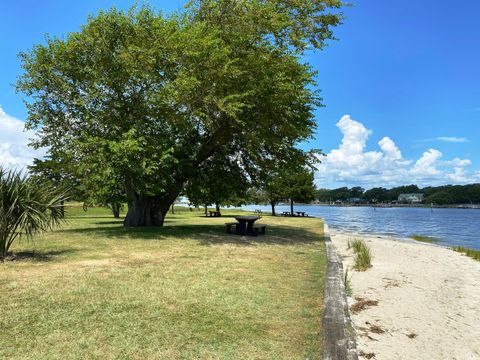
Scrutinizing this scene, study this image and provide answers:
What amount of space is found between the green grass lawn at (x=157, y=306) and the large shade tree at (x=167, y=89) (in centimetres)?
645

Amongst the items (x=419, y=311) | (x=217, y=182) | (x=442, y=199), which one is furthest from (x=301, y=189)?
(x=442, y=199)

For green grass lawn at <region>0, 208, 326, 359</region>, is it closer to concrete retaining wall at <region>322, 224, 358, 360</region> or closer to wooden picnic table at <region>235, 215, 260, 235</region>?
concrete retaining wall at <region>322, 224, 358, 360</region>

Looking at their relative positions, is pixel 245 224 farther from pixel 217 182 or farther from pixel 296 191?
pixel 296 191

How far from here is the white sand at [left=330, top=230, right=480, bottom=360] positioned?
507cm

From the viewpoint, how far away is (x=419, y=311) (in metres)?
6.98

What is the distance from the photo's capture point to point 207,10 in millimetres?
17766

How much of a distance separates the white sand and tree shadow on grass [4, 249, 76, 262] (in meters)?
7.28

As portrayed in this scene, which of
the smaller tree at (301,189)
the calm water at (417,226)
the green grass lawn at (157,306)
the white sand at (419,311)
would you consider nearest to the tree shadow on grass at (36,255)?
the green grass lawn at (157,306)

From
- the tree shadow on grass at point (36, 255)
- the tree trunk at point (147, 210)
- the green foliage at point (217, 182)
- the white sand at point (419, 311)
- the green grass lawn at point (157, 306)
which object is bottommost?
the white sand at point (419, 311)

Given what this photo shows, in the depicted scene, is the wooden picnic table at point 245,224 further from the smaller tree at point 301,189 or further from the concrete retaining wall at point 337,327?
the smaller tree at point 301,189

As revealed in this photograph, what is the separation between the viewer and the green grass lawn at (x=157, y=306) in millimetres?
4008

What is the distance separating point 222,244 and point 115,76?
336 inches

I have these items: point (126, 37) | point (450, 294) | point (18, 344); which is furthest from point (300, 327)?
point (126, 37)

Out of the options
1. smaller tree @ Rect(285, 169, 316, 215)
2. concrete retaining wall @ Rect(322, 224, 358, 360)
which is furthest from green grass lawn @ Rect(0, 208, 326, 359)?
smaller tree @ Rect(285, 169, 316, 215)
